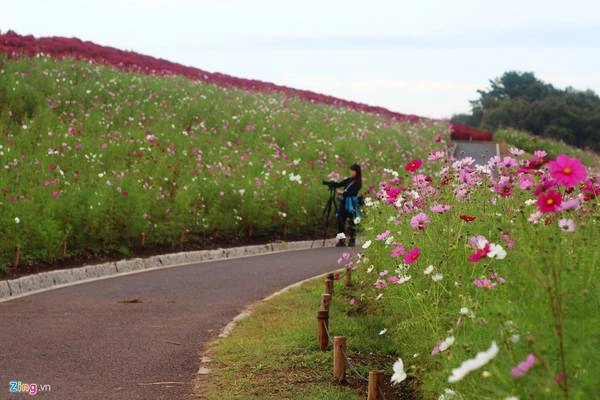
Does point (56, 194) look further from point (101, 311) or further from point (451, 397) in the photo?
point (451, 397)

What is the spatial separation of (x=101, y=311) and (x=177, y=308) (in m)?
1.05

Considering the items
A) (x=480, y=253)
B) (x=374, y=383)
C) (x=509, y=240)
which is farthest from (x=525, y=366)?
(x=374, y=383)

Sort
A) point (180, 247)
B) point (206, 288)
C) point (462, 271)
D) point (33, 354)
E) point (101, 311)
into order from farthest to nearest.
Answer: point (180, 247), point (206, 288), point (101, 311), point (33, 354), point (462, 271)

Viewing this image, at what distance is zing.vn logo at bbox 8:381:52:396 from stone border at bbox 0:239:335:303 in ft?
16.6

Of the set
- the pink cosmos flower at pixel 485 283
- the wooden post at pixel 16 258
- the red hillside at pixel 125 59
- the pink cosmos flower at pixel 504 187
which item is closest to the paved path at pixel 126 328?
the wooden post at pixel 16 258

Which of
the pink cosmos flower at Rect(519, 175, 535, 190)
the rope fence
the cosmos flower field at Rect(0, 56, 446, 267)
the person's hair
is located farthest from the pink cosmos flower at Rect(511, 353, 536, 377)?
the person's hair

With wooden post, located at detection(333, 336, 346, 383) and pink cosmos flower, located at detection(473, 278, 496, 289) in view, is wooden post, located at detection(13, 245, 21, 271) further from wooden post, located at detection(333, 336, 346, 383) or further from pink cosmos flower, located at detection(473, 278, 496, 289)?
pink cosmos flower, located at detection(473, 278, 496, 289)

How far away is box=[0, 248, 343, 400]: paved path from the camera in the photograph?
322 inches

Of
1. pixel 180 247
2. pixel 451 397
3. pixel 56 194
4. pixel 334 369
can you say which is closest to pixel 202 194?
pixel 180 247

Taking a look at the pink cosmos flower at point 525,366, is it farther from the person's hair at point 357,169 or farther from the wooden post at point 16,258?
the person's hair at point 357,169

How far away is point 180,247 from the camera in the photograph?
62.4 feet

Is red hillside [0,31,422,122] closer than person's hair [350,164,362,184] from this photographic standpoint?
No

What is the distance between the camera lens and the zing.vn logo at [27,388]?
7777 mm

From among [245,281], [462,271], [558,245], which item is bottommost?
[245,281]
